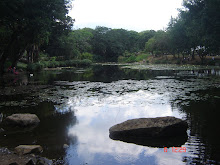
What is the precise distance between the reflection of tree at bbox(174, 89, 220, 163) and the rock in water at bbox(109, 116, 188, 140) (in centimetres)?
54

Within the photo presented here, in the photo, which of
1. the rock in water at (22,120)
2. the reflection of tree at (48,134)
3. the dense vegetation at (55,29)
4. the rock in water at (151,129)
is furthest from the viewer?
the dense vegetation at (55,29)

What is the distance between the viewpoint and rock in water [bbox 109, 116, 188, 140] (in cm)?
748

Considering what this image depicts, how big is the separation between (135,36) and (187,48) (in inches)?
2338

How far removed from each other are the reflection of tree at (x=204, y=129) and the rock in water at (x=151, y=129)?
1.78ft

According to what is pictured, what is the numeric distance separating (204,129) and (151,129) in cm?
218

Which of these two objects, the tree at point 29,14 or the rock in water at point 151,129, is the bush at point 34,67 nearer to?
the tree at point 29,14

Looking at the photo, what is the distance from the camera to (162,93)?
50.4 feet

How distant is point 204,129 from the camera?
26.8 ft

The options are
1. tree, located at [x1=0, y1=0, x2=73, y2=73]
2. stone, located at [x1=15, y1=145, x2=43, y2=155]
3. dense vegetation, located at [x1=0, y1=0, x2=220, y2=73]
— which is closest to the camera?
stone, located at [x1=15, y1=145, x2=43, y2=155]

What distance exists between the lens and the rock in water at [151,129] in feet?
24.5

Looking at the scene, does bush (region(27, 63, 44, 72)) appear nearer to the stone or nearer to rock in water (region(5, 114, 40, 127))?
rock in water (region(5, 114, 40, 127))

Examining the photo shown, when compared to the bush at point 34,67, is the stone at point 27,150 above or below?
below

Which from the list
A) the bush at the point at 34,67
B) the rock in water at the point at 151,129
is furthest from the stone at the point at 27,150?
the bush at the point at 34,67

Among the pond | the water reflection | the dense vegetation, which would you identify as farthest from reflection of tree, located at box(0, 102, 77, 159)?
the dense vegetation
